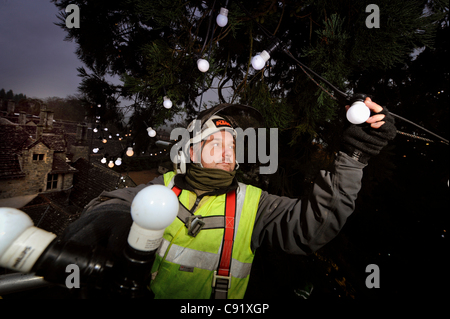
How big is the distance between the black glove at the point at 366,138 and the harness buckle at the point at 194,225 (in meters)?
1.27

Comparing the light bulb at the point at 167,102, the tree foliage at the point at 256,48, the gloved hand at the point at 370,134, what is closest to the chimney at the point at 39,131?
the tree foliage at the point at 256,48

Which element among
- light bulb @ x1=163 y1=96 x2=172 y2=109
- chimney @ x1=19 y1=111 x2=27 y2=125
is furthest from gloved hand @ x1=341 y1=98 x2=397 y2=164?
chimney @ x1=19 y1=111 x2=27 y2=125

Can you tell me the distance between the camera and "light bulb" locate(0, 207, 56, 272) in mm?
668

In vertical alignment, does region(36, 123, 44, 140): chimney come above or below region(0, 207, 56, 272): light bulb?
above

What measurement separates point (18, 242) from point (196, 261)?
3.71 ft

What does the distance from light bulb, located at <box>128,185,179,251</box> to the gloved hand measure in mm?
1251

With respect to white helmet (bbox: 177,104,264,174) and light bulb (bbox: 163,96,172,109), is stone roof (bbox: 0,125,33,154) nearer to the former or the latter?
light bulb (bbox: 163,96,172,109)

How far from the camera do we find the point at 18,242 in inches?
27.5

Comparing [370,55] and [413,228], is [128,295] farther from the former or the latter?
[413,228]

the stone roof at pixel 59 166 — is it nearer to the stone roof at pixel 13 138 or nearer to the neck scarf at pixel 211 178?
the stone roof at pixel 13 138

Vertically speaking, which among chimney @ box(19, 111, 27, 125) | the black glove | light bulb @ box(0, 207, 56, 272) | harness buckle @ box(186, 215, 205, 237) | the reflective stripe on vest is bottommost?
the reflective stripe on vest

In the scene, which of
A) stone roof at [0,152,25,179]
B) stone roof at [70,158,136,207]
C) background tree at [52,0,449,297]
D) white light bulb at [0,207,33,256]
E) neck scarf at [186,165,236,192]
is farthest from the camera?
stone roof at [70,158,136,207]

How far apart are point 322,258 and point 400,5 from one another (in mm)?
3189
